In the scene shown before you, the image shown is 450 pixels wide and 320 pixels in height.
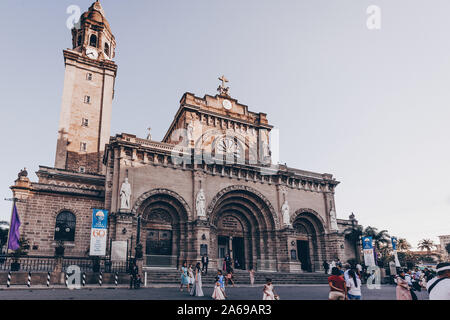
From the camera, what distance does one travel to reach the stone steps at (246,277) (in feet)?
73.8

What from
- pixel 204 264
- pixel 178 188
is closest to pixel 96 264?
pixel 204 264

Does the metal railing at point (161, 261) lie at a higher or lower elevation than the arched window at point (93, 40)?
lower

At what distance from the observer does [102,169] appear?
37156 mm

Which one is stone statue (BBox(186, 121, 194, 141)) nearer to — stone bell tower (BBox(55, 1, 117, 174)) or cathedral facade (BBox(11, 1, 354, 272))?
cathedral facade (BBox(11, 1, 354, 272))

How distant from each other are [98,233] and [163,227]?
6.80 m

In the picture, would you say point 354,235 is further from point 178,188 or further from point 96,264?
point 96,264

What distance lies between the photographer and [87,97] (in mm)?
39219

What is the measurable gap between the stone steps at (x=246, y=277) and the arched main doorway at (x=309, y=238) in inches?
196

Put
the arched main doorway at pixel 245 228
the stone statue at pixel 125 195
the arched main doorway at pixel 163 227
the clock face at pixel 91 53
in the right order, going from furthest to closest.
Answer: the clock face at pixel 91 53 < the arched main doorway at pixel 245 228 < the arched main doorway at pixel 163 227 < the stone statue at pixel 125 195

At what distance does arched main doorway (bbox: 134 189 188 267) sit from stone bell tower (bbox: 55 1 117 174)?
38.3 ft

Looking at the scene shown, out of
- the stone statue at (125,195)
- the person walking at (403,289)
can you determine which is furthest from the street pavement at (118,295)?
the stone statue at (125,195)

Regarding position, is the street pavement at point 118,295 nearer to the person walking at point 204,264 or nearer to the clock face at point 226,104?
the person walking at point 204,264
